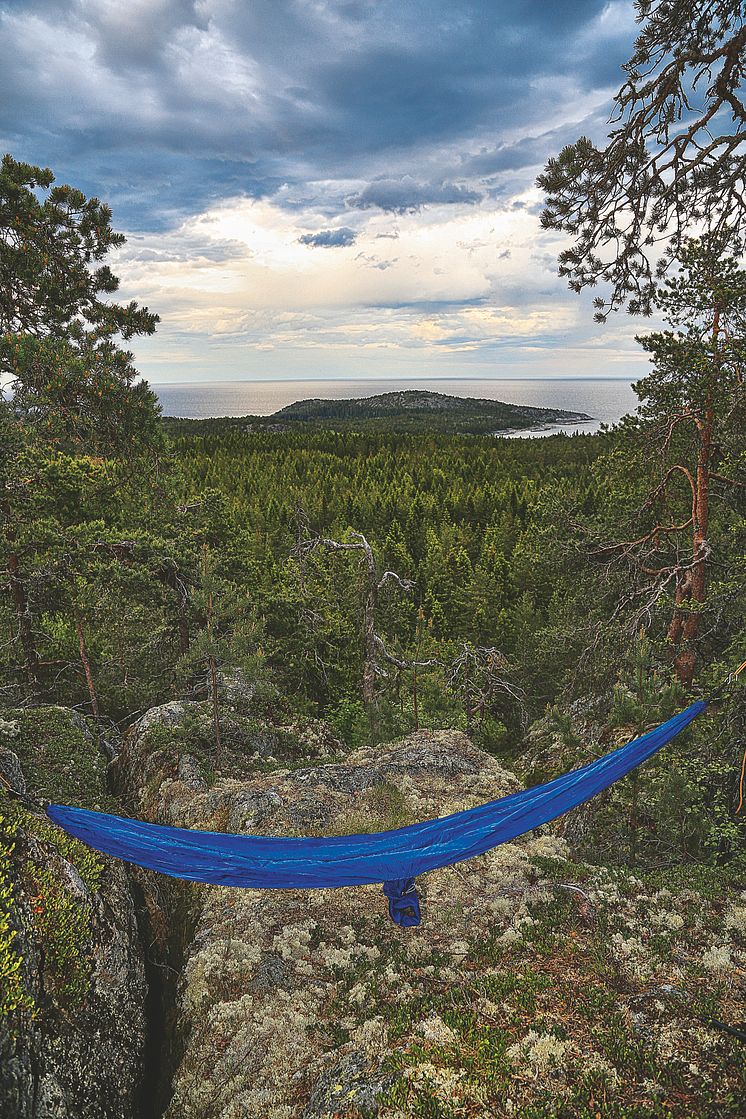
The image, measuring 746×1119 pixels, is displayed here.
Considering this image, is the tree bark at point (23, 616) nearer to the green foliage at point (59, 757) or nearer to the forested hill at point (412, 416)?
the green foliage at point (59, 757)

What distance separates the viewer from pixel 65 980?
3.35 metres

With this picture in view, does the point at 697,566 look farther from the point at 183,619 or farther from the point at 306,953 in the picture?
the point at 183,619

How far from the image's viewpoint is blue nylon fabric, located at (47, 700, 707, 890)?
12.3 feet

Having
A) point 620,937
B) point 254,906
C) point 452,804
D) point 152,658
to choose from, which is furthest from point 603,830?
point 152,658

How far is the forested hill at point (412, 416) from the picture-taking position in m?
106

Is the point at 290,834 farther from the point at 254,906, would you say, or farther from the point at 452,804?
the point at 452,804

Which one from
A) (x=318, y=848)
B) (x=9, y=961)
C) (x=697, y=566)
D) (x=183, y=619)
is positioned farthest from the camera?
(x=183, y=619)

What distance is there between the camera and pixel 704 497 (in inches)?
282

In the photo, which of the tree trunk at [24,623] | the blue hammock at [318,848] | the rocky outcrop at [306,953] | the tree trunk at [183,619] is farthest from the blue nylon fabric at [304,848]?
the tree trunk at [24,623]

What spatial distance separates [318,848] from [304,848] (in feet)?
0.40

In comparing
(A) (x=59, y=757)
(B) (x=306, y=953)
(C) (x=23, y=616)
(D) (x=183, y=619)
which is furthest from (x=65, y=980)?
(C) (x=23, y=616)

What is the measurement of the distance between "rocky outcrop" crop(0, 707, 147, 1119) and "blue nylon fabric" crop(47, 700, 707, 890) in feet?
1.02

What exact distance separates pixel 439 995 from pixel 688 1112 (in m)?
1.55

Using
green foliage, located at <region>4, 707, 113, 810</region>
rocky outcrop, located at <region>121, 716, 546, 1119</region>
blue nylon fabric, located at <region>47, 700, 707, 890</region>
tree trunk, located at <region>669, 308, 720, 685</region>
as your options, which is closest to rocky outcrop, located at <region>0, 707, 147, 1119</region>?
blue nylon fabric, located at <region>47, 700, 707, 890</region>
